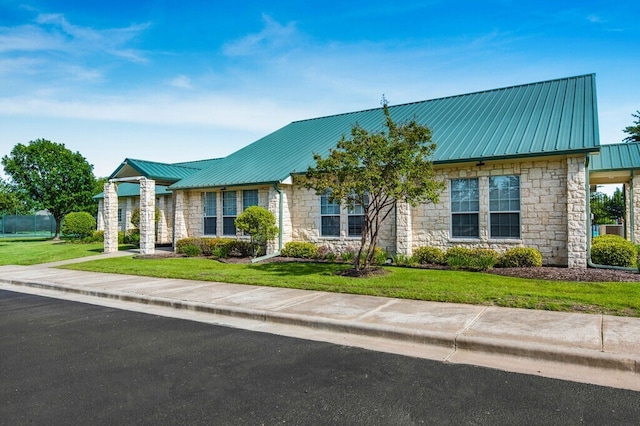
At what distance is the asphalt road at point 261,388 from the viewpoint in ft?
13.5

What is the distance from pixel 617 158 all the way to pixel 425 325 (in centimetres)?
1506

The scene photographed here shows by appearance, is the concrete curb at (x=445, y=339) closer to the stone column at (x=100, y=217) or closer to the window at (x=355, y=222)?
the window at (x=355, y=222)

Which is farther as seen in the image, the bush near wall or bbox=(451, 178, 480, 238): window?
the bush near wall

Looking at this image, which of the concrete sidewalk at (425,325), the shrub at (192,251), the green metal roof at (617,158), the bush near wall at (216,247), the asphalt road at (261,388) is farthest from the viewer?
the shrub at (192,251)

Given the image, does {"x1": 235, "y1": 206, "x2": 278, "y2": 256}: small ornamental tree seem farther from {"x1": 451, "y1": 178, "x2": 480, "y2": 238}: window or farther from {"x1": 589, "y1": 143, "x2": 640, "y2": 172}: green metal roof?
{"x1": 589, "y1": 143, "x2": 640, "y2": 172}: green metal roof

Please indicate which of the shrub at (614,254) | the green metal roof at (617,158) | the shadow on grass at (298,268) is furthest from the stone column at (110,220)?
the green metal roof at (617,158)

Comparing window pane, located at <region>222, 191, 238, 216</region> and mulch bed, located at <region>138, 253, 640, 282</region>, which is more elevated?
window pane, located at <region>222, 191, 238, 216</region>

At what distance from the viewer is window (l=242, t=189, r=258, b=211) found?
18.9m

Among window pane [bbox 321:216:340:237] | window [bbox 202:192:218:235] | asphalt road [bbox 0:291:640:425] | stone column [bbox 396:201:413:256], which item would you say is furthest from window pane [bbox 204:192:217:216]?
asphalt road [bbox 0:291:640:425]

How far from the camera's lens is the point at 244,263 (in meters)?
16.2

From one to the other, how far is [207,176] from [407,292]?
45.4 ft

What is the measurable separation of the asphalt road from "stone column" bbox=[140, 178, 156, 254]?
1406 centimetres

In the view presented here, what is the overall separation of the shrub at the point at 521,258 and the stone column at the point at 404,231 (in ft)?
9.83

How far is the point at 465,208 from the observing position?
14398 millimetres
